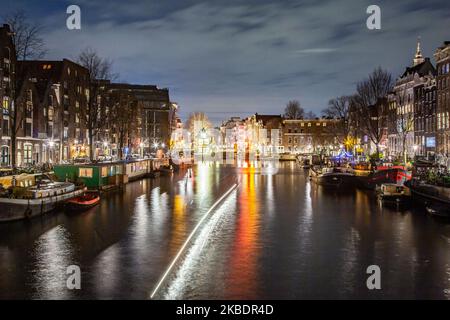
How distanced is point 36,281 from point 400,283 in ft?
49.2

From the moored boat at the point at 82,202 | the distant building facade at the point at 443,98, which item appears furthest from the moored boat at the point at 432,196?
the distant building facade at the point at 443,98

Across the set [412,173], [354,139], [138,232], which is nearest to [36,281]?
[138,232]

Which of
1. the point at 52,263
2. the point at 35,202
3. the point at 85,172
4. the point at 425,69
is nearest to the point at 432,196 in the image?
the point at 35,202

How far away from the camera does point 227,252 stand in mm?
27484

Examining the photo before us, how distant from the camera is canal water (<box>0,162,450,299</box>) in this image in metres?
21.1

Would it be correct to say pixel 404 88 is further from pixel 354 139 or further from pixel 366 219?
pixel 366 219

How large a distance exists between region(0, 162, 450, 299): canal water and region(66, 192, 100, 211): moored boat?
856 mm

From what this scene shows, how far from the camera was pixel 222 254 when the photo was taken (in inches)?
1063

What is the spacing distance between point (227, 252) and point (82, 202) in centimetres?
2009

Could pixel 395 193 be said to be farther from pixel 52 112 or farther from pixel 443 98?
pixel 52 112

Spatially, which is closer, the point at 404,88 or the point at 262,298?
the point at 262,298

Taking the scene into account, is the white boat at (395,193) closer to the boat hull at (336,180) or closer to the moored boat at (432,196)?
the moored boat at (432,196)

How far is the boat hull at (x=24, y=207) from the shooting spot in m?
36.2
